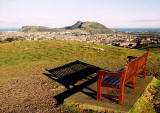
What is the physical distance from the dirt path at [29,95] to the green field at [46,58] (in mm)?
1248

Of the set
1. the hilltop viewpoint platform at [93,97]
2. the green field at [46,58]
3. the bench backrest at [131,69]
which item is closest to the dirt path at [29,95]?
the hilltop viewpoint platform at [93,97]

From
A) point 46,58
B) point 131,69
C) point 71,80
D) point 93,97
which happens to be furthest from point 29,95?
point 46,58

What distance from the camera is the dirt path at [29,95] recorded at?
6074 millimetres

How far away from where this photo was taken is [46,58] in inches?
648

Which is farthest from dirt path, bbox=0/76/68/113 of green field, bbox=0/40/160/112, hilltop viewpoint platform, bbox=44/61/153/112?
green field, bbox=0/40/160/112

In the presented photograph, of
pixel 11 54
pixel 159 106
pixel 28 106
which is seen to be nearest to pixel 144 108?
pixel 159 106

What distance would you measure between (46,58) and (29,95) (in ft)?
29.9

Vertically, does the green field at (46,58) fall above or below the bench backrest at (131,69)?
below

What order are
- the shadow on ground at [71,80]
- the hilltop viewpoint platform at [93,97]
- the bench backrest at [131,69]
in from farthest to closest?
the shadow on ground at [71,80] < the bench backrest at [131,69] < the hilltop viewpoint platform at [93,97]

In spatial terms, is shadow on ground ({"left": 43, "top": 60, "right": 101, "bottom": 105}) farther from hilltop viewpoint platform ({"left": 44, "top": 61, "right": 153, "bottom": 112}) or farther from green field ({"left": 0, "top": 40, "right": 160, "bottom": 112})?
green field ({"left": 0, "top": 40, "right": 160, "bottom": 112})

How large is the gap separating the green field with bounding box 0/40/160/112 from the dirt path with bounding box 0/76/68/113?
125 cm

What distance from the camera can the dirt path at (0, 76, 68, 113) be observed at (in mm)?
6074

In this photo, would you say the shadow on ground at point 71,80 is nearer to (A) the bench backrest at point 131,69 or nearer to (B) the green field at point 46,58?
(B) the green field at point 46,58

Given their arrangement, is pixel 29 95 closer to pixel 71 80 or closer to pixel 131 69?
pixel 71 80
